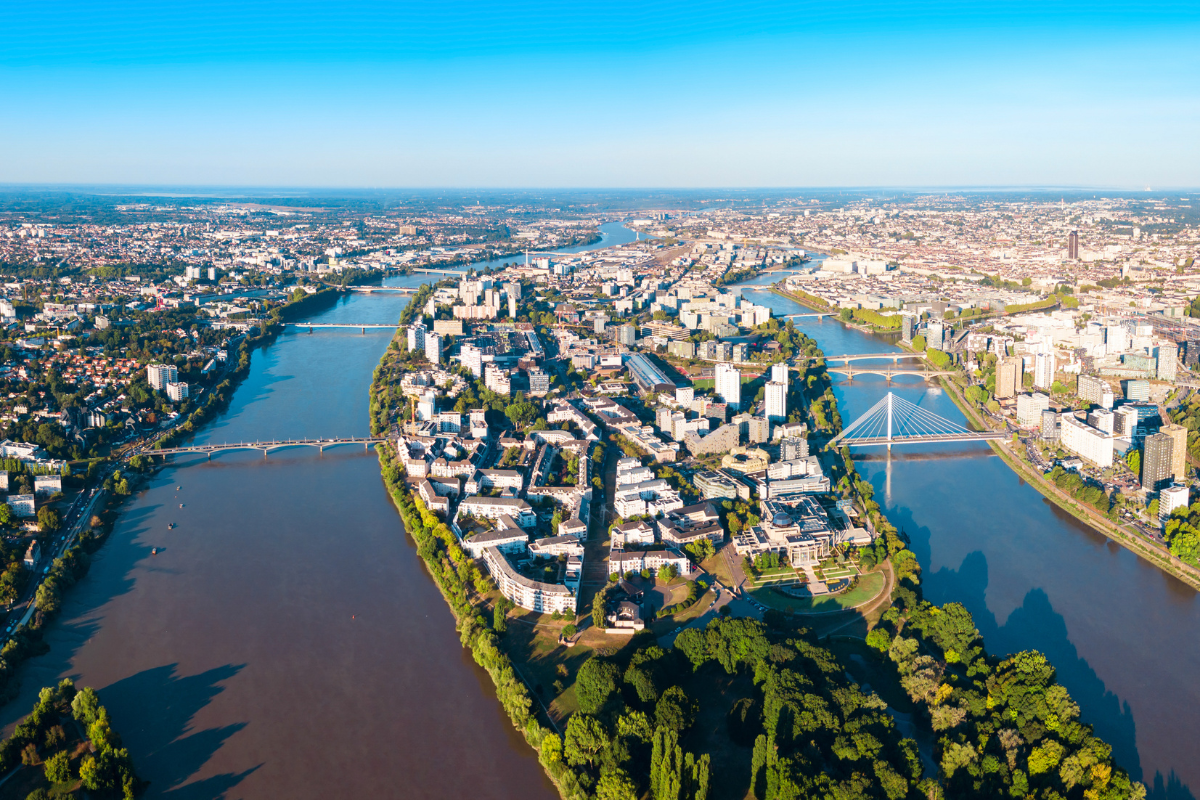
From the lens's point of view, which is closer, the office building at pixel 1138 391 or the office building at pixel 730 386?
the office building at pixel 730 386

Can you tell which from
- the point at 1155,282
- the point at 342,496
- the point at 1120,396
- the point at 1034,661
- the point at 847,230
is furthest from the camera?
the point at 847,230

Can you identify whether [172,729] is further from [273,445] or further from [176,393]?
[176,393]

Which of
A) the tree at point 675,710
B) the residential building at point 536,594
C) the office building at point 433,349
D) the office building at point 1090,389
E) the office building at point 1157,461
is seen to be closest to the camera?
the tree at point 675,710

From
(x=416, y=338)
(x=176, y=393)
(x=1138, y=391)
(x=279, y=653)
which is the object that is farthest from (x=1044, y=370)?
(x=176, y=393)

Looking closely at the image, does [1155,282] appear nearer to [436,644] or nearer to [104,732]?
[436,644]

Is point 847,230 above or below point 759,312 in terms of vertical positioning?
above

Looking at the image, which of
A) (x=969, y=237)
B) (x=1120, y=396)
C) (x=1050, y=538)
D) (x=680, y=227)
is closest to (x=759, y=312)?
(x=1120, y=396)

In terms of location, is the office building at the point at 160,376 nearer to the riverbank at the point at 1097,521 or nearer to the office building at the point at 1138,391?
the riverbank at the point at 1097,521

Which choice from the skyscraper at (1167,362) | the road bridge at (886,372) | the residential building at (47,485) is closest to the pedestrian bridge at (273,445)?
the residential building at (47,485)
